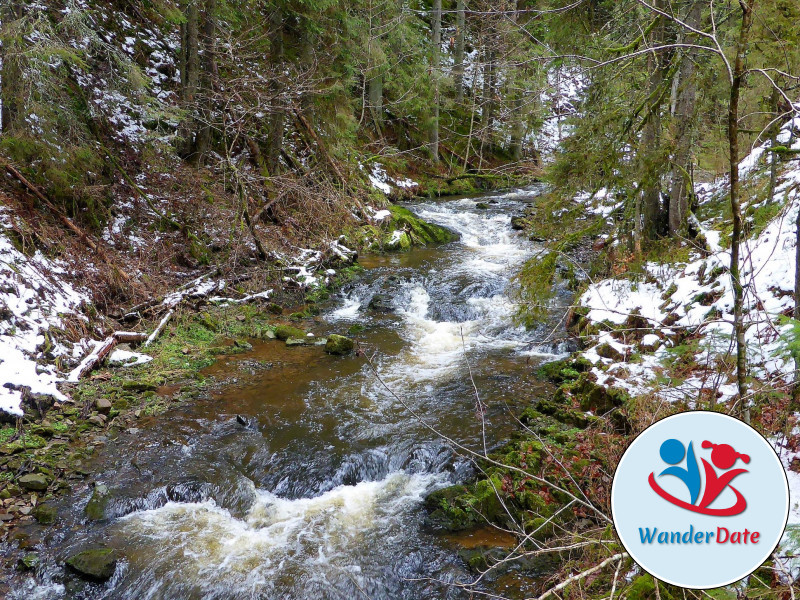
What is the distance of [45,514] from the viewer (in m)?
4.84

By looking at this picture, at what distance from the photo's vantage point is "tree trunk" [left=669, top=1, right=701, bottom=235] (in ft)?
20.7

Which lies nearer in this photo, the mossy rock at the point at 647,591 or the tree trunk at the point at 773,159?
the mossy rock at the point at 647,591

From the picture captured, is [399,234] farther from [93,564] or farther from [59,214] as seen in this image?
[93,564]

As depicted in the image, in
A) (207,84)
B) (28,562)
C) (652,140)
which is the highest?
(207,84)

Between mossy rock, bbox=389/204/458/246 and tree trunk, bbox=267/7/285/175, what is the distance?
12.7 feet

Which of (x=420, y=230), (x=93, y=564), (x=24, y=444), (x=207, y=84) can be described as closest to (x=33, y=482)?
(x=24, y=444)

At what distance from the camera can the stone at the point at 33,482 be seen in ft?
16.7

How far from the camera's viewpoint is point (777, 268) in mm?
5305

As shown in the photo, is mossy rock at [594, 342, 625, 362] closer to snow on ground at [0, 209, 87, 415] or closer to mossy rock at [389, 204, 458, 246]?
snow on ground at [0, 209, 87, 415]

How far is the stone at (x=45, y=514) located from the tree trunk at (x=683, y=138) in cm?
740

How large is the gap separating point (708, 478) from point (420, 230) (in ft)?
45.0

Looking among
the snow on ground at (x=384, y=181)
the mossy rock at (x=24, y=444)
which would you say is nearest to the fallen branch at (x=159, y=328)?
the mossy rock at (x=24, y=444)

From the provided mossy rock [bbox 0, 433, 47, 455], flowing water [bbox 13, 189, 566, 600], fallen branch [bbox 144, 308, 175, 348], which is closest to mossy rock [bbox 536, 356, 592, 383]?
flowing water [bbox 13, 189, 566, 600]

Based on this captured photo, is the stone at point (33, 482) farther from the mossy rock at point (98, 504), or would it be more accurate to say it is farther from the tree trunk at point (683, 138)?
the tree trunk at point (683, 138)
